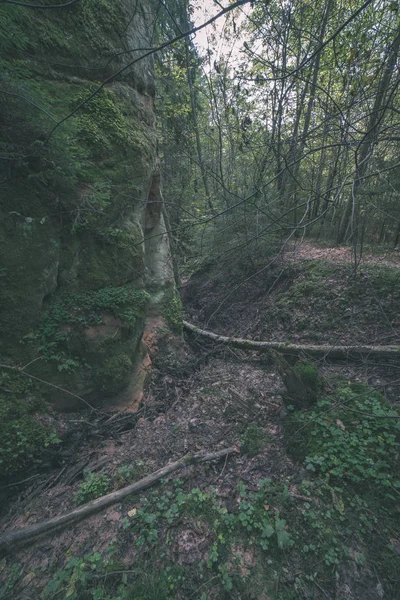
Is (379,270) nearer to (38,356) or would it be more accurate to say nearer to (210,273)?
(210,273)

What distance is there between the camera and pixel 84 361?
12.7ft

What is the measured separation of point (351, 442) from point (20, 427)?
3.98 m

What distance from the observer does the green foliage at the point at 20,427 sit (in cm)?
301

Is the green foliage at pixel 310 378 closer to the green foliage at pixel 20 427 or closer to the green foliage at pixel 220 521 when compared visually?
the green foliage at pixel 220 521

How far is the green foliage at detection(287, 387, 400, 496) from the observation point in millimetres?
2596

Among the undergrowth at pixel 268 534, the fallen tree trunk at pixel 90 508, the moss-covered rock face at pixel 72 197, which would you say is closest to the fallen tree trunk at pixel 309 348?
the undergrowth at pixel 268 534

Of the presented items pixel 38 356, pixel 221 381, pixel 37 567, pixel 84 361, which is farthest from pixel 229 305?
pixel 37 567

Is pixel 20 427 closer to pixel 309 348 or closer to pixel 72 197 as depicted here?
pixel 72 197

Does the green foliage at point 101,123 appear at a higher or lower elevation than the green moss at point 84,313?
higher

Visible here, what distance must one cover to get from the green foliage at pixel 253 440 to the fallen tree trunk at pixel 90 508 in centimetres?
21

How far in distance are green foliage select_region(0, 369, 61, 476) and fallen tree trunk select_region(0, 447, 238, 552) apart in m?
0.72

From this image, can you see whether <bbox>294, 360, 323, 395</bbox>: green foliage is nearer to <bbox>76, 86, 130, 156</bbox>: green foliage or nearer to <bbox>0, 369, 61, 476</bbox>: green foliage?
<bbox>0, 369, 61, 476</bbox>: green foliage

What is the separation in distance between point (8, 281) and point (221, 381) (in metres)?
3.80

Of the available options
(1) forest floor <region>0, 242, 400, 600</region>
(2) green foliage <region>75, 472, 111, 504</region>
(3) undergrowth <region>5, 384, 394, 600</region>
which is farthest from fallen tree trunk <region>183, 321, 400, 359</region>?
(2) green foliage <region>75, 472, 111, 504</region>
